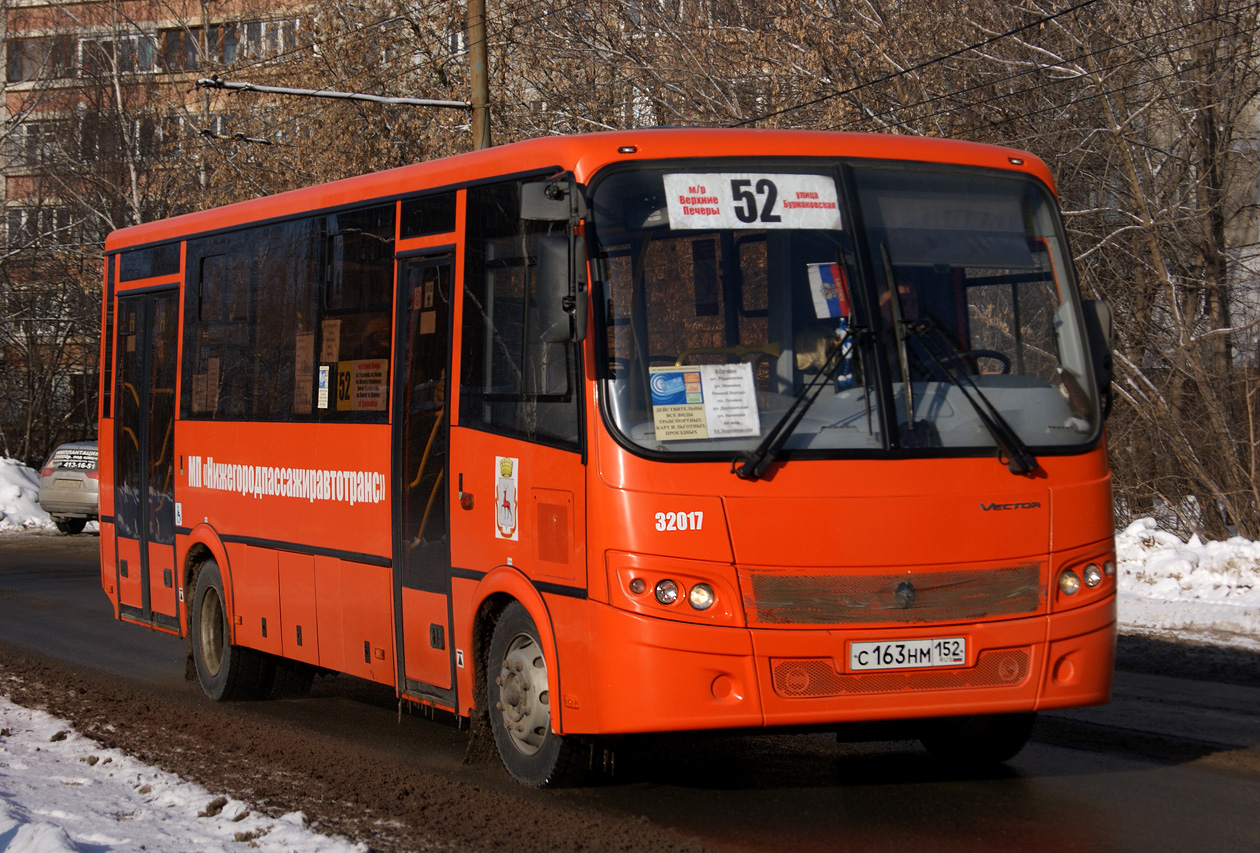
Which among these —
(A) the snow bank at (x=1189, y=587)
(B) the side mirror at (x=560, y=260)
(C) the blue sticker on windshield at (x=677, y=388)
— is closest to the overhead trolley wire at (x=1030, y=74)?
(A) the snow bank at (x=1189, y=587)

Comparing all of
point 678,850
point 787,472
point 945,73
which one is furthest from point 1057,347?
point 945,73

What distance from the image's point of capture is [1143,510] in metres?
18.2

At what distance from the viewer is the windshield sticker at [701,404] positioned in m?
6.48

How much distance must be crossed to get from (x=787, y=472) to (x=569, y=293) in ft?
3.90

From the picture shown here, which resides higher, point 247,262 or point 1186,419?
point 247,262

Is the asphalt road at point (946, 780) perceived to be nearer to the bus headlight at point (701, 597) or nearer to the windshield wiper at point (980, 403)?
the bus headlight at point (701, 597)

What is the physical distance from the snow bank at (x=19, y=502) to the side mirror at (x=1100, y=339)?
949 inches

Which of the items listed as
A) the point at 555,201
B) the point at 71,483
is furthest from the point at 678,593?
the point at 71,483

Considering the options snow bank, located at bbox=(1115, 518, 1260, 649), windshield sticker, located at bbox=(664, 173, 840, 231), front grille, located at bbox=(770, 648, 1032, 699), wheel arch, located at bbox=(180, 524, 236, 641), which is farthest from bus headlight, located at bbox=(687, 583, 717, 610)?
snow bank, located at bbox=(1115, 518, 1260, 649)

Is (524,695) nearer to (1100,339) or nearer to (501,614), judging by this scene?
(501,614)

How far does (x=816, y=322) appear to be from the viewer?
6.72 metres

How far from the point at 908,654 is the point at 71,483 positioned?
2163 cm

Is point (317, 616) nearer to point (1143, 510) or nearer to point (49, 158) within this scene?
point (1143, 510)

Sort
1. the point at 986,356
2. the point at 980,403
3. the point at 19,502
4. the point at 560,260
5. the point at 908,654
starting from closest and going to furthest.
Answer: the point at 908,654 < the point at 560,260 < the point at 980,403 < the point at 986,356 < the point at 19,502
